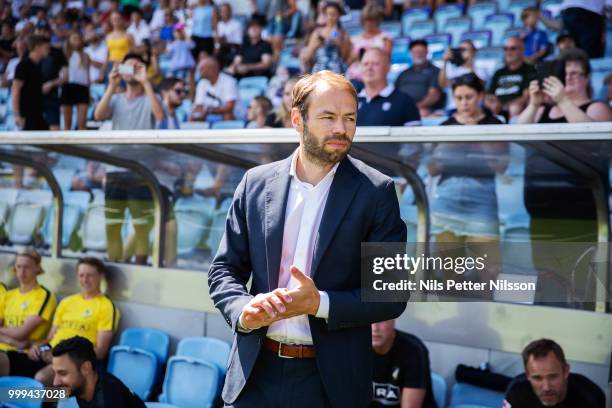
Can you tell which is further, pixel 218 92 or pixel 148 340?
pixel 218 92

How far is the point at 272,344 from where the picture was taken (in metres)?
2.15

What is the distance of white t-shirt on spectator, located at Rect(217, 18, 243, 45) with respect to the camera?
10.0 m

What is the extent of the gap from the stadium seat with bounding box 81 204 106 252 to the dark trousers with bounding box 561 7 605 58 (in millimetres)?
4442

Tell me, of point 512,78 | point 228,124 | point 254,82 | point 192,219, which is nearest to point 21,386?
point 192,219

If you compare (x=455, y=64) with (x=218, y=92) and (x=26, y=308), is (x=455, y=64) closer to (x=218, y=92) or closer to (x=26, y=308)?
(x=218, y=92)

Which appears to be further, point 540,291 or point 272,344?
point 540,291

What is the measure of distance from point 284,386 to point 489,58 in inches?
261

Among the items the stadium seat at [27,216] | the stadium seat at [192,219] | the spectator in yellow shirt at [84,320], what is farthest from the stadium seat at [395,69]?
the spectator in yellow shirt at [84,320]

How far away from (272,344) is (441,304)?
2.59 metres

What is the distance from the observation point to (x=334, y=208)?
A: 213 centimetres

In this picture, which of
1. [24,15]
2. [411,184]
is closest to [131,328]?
[411,184]

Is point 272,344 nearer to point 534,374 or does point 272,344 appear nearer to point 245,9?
point 534,374

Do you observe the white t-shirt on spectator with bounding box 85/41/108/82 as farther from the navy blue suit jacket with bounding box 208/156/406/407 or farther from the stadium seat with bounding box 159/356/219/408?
the navy blue suit jacket with bounding box 208/156/406/407

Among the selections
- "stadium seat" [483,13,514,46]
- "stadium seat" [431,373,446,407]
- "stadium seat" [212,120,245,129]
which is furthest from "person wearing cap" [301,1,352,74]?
"stadium seat" [431,373,446,407]
